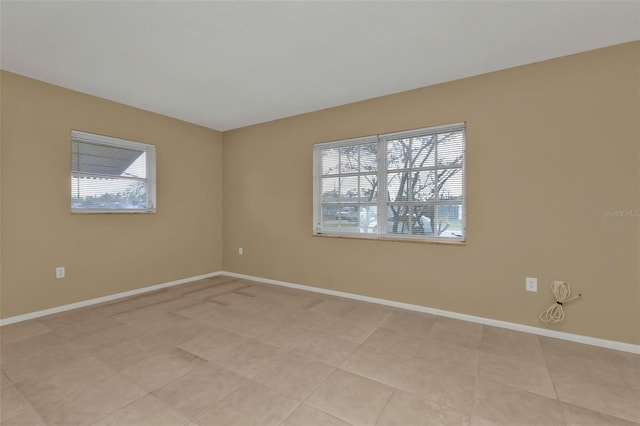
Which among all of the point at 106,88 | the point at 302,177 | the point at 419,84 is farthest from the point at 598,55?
the point at 106,88

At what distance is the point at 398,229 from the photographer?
3.46 meters

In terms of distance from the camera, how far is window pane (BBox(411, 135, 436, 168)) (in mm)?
3223

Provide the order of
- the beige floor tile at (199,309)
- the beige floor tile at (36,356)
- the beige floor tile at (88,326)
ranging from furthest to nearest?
the beige floor tile at (199,309)
the beige floor tile at (88,326)
the beige floor tile at (36,356)

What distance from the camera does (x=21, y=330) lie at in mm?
2693

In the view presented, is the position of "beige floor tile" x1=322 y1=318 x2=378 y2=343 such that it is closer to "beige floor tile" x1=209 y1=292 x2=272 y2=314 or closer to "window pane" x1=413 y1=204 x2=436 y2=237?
"beige floor tile" x1=209 y1=292 x2=272 y2=314

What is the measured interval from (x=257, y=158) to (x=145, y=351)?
3.02 meters

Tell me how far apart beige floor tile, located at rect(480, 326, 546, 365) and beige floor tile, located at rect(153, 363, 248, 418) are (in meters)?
1.98

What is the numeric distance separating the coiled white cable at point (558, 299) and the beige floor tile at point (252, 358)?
7.84 ft

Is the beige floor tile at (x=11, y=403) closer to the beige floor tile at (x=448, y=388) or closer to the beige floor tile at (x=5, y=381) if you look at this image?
the beige floor tile at (x=5, y=381)

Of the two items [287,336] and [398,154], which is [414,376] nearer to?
[287,336]

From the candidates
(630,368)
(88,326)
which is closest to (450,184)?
(630,368)

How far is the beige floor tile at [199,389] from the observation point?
1685mm

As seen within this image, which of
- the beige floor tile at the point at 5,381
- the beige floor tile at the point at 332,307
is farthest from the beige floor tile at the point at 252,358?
the beige floor tile at the point at 5,381

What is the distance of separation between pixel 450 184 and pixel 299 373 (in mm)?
2359
